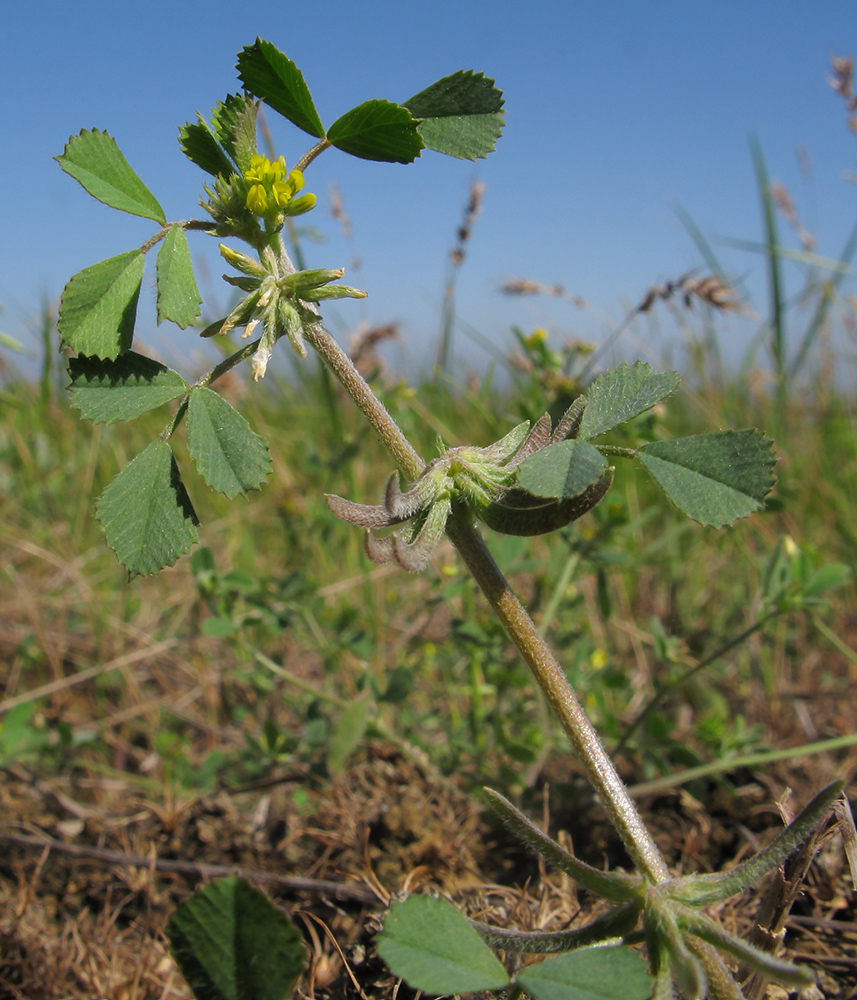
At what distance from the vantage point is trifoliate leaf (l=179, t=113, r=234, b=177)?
96 centimetres

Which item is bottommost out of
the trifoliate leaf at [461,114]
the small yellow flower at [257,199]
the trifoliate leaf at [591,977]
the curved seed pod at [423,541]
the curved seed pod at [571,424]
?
the trifoliate leaf at [591,977]

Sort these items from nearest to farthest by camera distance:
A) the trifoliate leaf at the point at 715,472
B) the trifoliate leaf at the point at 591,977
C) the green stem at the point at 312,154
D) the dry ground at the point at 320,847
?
the trifoliate leaf at the point at 591,977
the trifoliate leaf at the point at 715,472
the green stem at the point at 312,154
the dry ground at the point at 320,847

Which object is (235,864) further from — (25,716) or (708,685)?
(708,685)

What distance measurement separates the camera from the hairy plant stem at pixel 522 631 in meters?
Result: 0.96

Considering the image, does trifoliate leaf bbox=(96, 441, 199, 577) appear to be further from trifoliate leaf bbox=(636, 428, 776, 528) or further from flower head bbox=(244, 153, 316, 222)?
trifoliate leaf bbox=(636, 428, 776, 528)

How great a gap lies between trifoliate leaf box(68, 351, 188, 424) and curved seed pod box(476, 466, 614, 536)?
0.46 m

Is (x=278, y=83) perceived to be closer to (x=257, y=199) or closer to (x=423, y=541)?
(x=257, y=199)

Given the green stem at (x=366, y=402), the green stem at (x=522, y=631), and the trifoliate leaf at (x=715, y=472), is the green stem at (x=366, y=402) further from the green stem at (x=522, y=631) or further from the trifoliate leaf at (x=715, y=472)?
the trifoliate leaf at (x=715, y=472)

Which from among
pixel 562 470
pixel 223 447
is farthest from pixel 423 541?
pixel 223 447

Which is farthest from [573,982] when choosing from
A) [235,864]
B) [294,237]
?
[294,237]

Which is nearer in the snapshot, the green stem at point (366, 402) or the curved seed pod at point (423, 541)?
the curved seed pod at point (423, 541)

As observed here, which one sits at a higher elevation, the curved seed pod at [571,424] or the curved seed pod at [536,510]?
the curved seed pod at [571,424]

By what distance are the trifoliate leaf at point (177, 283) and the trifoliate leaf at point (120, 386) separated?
4.2 inches

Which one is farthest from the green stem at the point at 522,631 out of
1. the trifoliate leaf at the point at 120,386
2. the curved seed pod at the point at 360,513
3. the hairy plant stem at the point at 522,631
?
the trifoliate leaf at the point at 120,386
